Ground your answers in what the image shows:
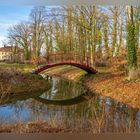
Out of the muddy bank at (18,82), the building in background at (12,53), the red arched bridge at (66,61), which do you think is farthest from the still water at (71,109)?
the building in background at (12,53)

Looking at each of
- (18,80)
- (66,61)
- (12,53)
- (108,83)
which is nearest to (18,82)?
(18,80)

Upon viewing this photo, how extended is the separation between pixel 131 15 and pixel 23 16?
173 cm

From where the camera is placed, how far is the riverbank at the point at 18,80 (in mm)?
4766

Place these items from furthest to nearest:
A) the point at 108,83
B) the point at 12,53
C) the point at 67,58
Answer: the point at 108,83
the point at 67,58
the point at 12,53

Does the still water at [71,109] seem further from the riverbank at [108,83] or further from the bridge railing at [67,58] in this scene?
the bridge railing at [67,58]

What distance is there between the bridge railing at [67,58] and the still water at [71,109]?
407 millimetres

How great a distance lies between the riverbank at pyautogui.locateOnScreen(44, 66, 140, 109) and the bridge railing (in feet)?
0.54

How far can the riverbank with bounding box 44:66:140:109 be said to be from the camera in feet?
16.2

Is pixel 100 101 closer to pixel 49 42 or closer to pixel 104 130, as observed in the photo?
pixel 104 130

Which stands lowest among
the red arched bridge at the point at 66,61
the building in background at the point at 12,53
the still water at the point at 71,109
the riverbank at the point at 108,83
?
the still water at the point at 71,109

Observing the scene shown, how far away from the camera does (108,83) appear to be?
5180 mm

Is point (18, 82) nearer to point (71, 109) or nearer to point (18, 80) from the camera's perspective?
point (18, 80)

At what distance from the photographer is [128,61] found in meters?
5.04

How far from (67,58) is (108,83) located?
3.05ft
